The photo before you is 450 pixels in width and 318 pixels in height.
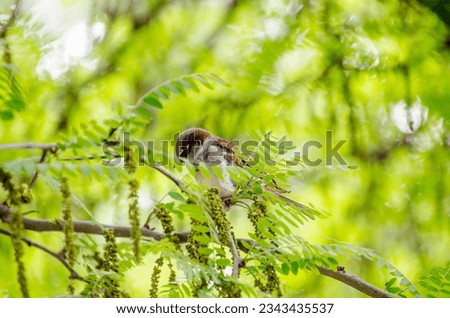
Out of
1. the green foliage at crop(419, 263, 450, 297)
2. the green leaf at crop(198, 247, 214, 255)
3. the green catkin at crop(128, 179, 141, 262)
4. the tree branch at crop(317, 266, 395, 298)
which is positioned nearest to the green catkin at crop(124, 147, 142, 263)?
the green catkin at crop(128, 179, 141, 262)

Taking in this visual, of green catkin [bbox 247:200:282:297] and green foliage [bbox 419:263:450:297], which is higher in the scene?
green catkin [bbox 247:200:282:297]

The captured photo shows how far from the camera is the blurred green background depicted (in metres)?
2.00

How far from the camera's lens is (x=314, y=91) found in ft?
6.88

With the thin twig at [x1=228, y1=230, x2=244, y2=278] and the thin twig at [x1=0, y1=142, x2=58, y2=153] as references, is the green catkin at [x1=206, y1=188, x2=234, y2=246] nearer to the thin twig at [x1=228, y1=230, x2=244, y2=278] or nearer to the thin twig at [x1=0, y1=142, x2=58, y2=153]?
the thin twig at [x1=228, y1=230, x2=244, y2=278]

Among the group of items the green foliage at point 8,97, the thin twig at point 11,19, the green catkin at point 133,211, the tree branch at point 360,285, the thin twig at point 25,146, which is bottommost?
the tree branch at point 360,285

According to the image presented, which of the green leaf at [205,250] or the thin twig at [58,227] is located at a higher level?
the thin twig at [58,227]

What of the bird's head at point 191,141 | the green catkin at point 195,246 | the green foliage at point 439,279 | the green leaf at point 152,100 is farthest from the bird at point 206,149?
the green leaf at point 152,100

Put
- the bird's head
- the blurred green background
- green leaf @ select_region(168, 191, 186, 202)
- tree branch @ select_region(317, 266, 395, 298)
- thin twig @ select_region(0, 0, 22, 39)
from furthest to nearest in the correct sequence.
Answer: the bird's head
the blurred green background
thin twig @ select_region(0, 0, 22, 39)
tree branch @ select_region(317, 266, 395, 298)
green leaf @ select_region(168, 191, 186, 202)

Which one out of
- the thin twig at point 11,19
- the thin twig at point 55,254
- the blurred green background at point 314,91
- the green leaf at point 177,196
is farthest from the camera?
the blurred green background at point 314,91

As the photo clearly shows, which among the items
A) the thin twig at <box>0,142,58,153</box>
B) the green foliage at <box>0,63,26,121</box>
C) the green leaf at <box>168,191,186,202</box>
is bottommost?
the green leaf at <box>168,191,186,202</box>

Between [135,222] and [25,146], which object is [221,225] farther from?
[25,146]

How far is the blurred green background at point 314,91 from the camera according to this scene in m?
2.00

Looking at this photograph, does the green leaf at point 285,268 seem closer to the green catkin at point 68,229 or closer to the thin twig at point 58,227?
the thin twig at point 58,227

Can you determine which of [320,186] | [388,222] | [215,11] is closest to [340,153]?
[320,186]
